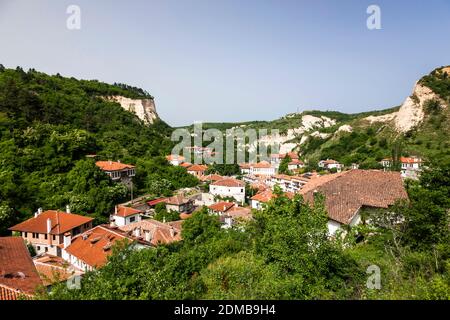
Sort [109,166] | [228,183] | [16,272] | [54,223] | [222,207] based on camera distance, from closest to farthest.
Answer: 1. [16,272]
2. [54,223]
3. [222,207]
4. [109,166]
5. [228,183]

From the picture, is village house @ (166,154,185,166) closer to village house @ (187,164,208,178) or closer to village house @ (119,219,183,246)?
village house @ (187,164,208,178)

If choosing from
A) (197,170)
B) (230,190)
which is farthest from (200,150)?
(230,190)

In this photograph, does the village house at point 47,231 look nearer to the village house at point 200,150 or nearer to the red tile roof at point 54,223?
the red tile roof at point 54,223

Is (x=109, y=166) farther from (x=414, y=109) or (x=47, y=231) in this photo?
(x=414, y=109)

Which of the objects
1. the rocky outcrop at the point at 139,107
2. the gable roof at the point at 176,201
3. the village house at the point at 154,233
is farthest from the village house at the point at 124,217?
the rocky outcrop at the point at 139,107

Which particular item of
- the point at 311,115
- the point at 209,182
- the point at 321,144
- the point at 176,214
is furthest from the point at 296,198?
the point at 311,115

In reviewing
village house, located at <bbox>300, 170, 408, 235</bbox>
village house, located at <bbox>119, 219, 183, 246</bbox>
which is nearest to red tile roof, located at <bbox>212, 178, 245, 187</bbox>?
village house, located at <bbox>119, 219, 183, 246</bbox>
